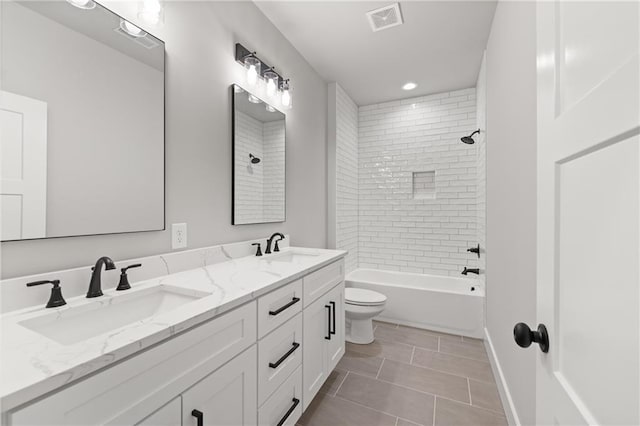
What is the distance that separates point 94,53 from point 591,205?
1.66 m

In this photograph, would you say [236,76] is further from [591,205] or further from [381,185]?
[381,185]

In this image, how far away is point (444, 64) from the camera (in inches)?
115

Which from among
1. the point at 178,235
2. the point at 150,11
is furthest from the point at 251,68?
the point at 178,235

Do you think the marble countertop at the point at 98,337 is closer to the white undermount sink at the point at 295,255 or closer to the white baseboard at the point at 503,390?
the white undermount sink at the point at 295,255

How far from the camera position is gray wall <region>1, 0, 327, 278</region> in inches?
43.6

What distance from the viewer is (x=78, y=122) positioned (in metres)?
1.10

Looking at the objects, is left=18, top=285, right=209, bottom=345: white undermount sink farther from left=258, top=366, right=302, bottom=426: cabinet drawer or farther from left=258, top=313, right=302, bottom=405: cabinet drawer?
left=258, top=366, right=302, bottom=426: cabinet drawer

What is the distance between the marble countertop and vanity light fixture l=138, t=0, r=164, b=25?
3.89ft

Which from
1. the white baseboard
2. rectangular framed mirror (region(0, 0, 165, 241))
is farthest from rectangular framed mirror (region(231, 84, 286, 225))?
the white baseboard

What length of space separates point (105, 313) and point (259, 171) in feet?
4.34

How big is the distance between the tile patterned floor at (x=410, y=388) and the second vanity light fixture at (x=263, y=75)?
217 centimetres

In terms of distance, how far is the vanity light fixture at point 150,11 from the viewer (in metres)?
1.31

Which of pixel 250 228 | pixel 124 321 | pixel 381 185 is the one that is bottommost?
pixel 124 321

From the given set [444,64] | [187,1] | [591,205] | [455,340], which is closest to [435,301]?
[455,340]
